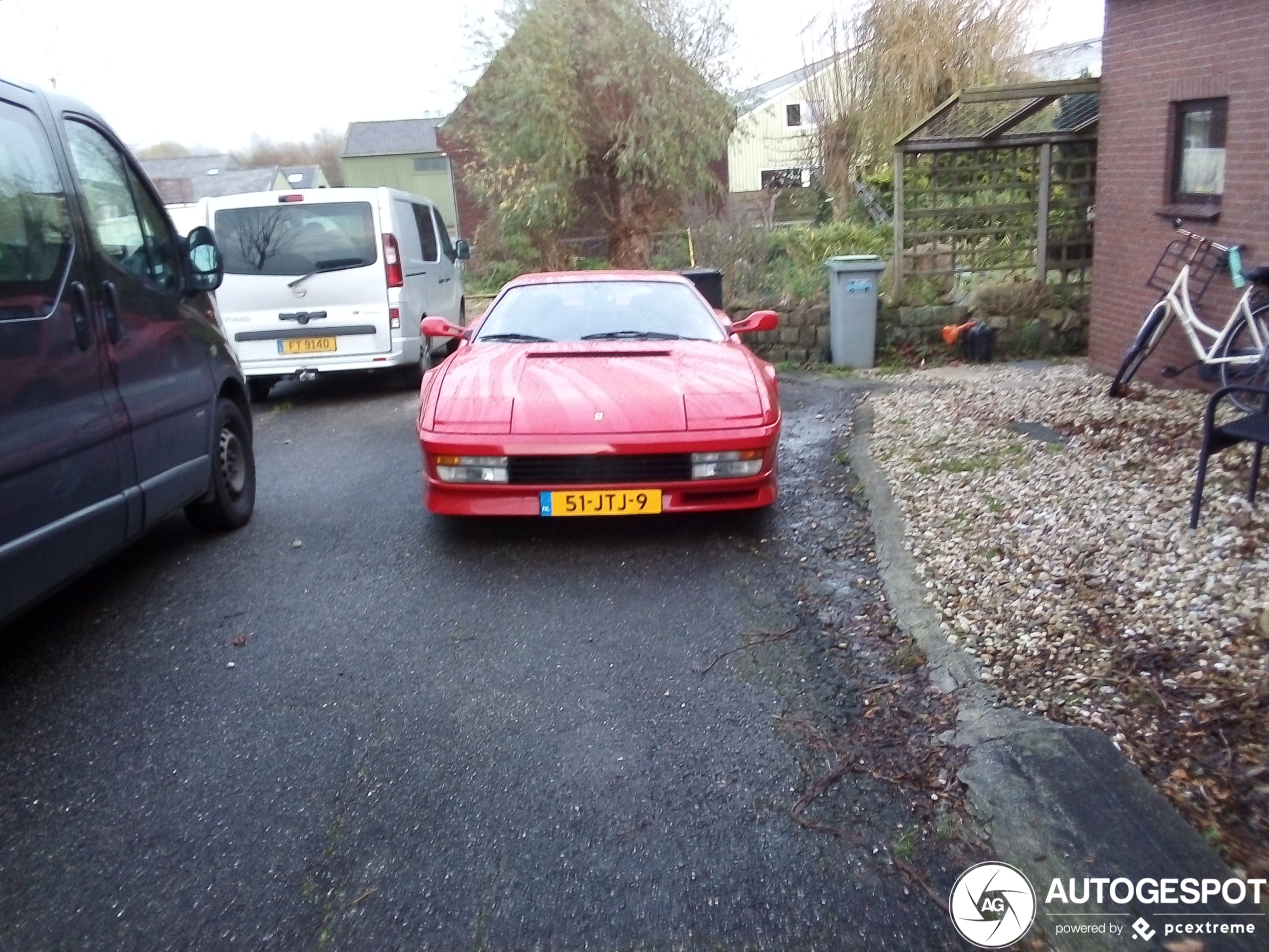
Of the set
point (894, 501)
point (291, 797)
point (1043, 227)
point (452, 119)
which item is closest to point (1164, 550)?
point (894, 501)

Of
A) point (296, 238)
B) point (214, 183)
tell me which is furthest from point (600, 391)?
point (214, 183)

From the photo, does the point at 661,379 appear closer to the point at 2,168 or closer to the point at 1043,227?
the point at 2,168

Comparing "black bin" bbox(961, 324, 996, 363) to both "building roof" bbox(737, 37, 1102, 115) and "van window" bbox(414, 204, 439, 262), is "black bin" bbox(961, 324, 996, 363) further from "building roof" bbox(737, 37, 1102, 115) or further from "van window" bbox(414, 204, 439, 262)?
"building roof" bbox(737, 37, 1102, 115)

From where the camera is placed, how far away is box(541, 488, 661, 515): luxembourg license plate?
544 cm

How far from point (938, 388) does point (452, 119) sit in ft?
46.9

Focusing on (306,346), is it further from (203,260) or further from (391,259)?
(203,260)

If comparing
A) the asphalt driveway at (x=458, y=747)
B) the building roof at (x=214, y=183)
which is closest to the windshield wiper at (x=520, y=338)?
the asphalt driveway at (x=458, y=747)

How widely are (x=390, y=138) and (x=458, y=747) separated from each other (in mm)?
56106

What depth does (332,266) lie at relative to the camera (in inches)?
412

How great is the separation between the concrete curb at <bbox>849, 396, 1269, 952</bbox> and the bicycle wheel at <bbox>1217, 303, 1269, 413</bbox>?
4.33m

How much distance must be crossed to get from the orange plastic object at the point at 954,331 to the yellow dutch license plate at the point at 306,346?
247 inches

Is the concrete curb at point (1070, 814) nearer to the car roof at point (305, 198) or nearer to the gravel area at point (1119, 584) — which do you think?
the gravel area at point (1119, 584)

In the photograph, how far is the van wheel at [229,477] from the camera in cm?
597

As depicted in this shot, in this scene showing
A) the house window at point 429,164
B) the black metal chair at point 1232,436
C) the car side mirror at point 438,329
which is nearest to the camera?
the black metal chair at point 1232,436
